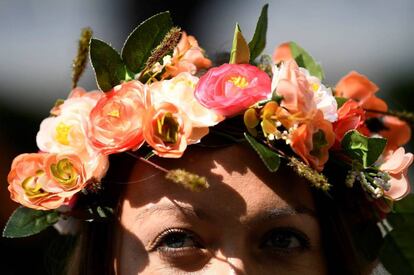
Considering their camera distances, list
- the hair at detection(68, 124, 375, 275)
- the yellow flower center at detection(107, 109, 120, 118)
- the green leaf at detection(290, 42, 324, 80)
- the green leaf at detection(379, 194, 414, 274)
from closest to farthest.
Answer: the yellow flower center at detection(107, 109, 120, 118) < the hair at detection(68, 124, 375, 275) < the green leaf at detection(379, 194, 414, 274) < the green leaf at detection(290, 42, 324, 80)

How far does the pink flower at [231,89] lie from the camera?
8.77ft

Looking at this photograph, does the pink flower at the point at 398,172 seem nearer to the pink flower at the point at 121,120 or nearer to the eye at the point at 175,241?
the eye at the point at 175,241

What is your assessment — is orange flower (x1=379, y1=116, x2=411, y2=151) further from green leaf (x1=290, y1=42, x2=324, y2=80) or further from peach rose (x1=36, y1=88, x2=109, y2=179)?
peach rose (x1=36, y1=88, x2=109, y2=179)

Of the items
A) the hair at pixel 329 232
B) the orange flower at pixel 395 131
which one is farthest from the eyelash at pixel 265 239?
the orange flower at pixel 395 131

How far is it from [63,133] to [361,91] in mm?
1122

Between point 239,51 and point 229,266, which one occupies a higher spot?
point 239,51

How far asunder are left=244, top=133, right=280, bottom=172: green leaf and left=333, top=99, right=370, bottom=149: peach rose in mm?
296

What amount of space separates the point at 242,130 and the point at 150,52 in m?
0.41

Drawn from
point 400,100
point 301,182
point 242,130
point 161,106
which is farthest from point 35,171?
point 400,100

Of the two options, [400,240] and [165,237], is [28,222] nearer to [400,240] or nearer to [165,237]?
[165,237]

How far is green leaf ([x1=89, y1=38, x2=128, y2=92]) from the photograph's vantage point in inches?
109

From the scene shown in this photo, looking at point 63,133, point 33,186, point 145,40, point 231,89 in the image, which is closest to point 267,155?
point 231,89

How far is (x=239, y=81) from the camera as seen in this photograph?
107 inches

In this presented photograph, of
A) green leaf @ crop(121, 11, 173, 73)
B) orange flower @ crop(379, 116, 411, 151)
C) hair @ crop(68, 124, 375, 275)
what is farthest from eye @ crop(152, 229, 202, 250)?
orange flower @ crop(379, 116, 411, 151)
